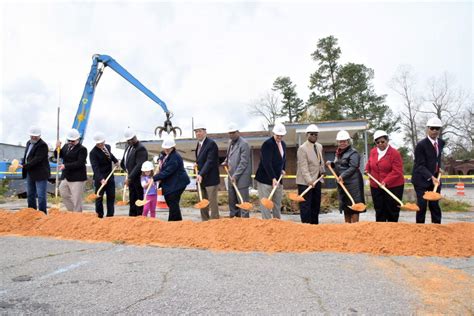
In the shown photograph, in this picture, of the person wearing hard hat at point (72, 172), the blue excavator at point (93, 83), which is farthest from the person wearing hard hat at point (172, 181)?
the blue excavator at point (93, 83)

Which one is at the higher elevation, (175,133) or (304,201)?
(175,133)

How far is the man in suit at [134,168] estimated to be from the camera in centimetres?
605

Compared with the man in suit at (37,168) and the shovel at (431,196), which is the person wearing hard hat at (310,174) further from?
the man in suit at (37,168)

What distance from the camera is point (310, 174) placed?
5586 millimetres

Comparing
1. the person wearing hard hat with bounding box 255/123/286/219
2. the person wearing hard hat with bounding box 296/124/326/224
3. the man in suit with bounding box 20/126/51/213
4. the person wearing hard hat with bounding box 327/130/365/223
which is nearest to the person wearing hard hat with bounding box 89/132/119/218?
the man in suit with bounding box 20/126/51/213

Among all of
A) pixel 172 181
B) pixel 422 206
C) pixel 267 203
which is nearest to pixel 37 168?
pixel 172 181

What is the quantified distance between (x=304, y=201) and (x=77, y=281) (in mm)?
3502

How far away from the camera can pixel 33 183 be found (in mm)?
6250

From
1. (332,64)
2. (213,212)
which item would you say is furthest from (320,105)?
(213,212)

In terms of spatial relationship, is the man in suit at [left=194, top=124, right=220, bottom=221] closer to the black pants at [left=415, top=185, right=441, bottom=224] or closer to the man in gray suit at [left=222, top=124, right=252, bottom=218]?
the man in gray suit at [left=222, top=124, right=252, bottom=218]

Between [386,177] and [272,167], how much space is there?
1723 millimetres

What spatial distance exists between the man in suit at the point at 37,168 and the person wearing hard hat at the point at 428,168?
6.09 m

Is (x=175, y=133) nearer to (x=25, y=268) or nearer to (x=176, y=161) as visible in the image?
(x=176, y=161)

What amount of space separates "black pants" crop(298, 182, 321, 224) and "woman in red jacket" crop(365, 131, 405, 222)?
2.80 ft
